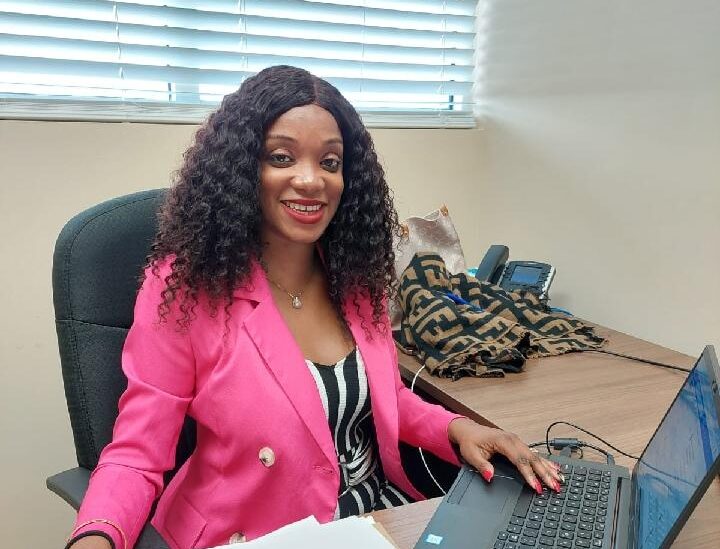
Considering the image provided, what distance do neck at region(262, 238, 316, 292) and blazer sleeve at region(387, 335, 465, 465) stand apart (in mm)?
212

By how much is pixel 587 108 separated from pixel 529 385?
843mm

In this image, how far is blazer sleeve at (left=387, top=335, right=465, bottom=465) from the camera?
Answer: 1048mm

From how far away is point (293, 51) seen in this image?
1.75 meters

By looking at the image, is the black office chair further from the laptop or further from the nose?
the laptop

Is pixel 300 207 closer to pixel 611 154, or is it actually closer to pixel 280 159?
pixel 280 159

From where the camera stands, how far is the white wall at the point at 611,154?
1357mm

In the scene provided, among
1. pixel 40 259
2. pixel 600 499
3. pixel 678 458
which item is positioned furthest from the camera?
pixel 40 259

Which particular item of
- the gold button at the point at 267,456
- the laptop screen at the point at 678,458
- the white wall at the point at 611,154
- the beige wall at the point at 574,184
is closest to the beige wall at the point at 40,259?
the beige wall at the point at 574,184

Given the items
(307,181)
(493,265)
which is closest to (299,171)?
(307,181)

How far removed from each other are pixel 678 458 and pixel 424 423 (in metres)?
0.47

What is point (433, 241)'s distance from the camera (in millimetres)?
1701

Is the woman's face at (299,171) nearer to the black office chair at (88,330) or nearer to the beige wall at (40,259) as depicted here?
the black office chair at (88,330)

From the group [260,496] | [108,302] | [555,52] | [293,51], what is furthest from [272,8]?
[260,496]

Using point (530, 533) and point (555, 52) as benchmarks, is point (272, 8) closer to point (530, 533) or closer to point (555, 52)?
point (555, 52)
